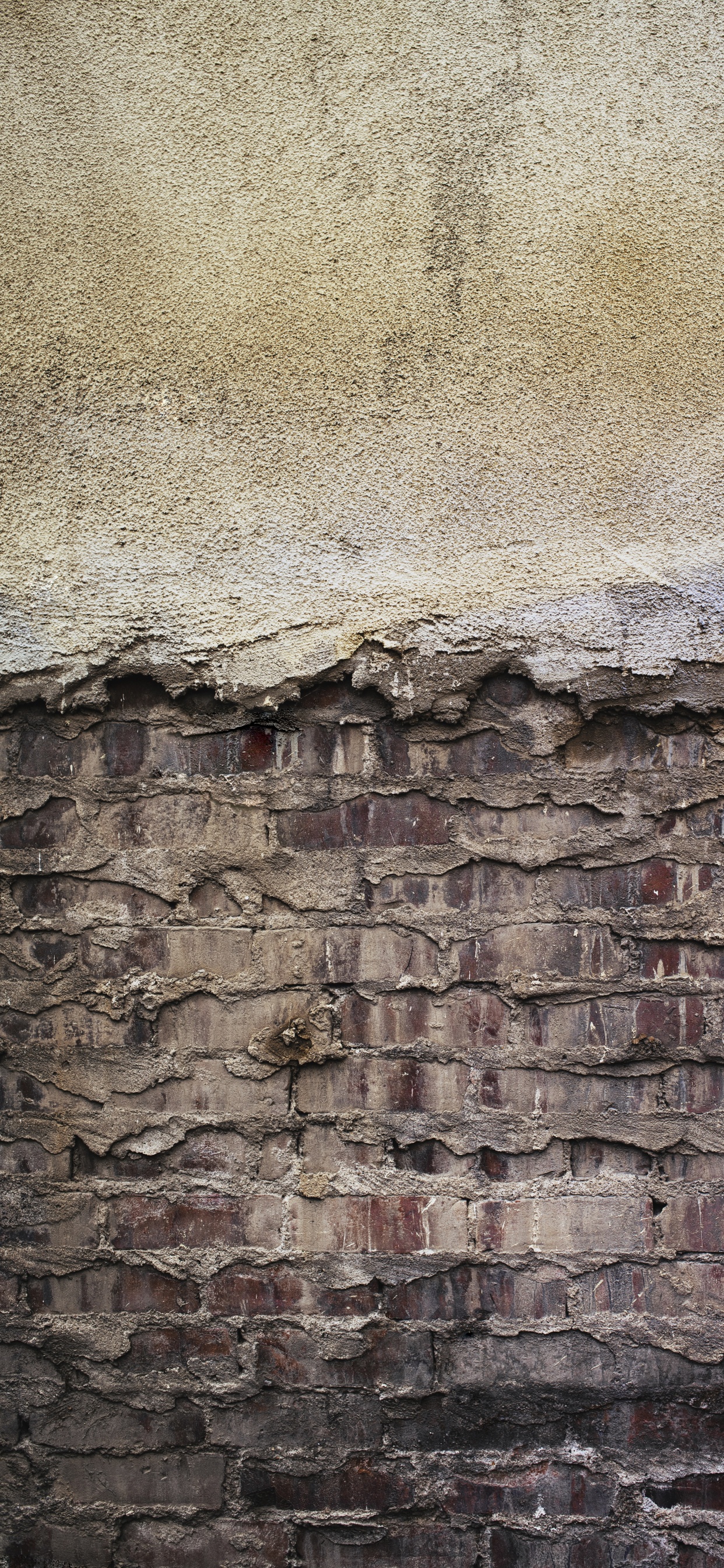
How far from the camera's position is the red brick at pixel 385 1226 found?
4.90 feet

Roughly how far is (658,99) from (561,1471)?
2.27 m

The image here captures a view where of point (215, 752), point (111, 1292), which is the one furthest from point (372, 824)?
point (111, 1292)

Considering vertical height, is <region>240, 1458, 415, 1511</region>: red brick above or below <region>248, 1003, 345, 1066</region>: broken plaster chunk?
below

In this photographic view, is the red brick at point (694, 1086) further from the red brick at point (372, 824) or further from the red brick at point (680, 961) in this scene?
the red brick at point (372, 824)

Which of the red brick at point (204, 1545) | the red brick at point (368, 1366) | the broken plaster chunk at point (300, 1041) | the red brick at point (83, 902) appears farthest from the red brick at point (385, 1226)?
the red brick at point (83, 902)

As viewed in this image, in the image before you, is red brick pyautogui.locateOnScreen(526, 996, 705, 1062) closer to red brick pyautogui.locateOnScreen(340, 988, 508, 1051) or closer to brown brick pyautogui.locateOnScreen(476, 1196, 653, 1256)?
red brick pyautogui.locateOnScreen(340, 988, 508, 1051)

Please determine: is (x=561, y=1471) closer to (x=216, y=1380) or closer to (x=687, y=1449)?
(x=687, y=1449)

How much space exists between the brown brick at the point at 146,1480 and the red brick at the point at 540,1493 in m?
0.40

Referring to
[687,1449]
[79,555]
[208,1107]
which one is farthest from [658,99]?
[687,1449]

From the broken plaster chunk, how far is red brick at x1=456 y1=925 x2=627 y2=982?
25 cm

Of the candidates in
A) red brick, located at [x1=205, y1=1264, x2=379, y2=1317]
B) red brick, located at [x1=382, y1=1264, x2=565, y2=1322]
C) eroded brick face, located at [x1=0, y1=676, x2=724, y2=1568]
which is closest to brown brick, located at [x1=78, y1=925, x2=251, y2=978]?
eroded brick face, located at [x1=0, y1=676, x2=724, y2=1568]

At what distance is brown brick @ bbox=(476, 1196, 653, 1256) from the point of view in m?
1.48

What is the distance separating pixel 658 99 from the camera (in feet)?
4.91

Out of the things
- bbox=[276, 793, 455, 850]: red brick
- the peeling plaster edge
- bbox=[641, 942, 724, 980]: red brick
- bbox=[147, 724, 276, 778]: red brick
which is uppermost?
the peeling plaster edge
